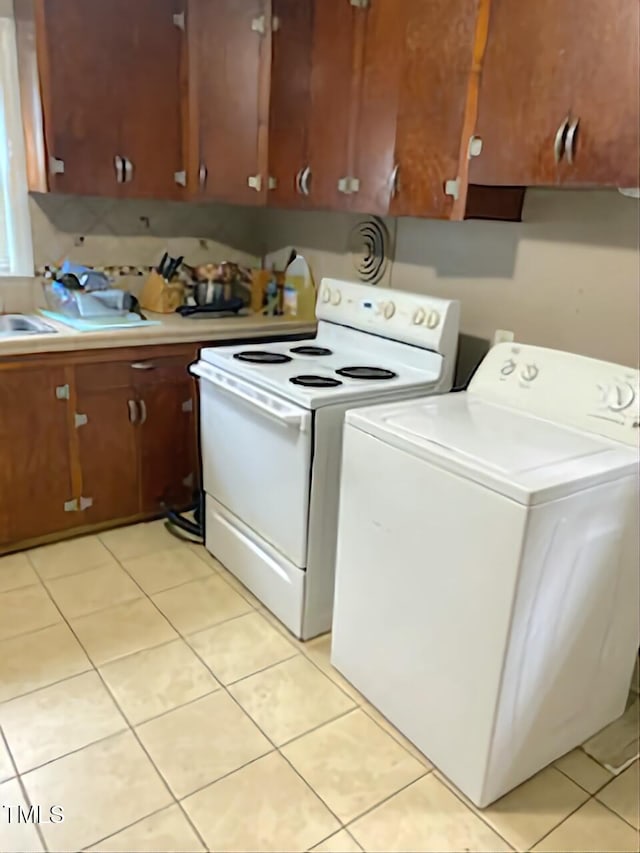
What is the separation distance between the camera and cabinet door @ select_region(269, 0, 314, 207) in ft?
8.59

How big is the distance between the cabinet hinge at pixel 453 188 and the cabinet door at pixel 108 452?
1.49 m

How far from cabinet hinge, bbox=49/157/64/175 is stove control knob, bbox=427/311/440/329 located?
159 centimetres

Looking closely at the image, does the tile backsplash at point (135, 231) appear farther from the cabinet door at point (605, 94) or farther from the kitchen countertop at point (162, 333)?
the cabinet door at point (605, 94)

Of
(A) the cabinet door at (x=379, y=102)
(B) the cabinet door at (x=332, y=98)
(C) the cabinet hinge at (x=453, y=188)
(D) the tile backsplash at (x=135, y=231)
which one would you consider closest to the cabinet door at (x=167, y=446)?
(D) the tile backsplash at (x=135, y=231)

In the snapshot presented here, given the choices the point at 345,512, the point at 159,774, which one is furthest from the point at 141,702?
the point at 345,512

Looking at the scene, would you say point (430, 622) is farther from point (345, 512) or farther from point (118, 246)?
point (118, 246)

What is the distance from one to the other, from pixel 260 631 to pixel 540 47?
6.57 ft

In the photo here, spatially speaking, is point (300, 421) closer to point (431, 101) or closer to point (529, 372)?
point (529, 372)

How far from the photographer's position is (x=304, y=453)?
209cm

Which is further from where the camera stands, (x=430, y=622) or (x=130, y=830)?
(x=430, y=622)

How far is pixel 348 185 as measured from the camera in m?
2.56

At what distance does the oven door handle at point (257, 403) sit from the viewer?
2.05 meters

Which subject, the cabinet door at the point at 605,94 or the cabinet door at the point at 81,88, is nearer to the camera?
the cabinet door at the point at 605,94

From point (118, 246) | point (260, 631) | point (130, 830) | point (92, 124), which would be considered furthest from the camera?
point (118, 246)
